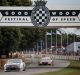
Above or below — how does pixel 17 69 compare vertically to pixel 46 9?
below

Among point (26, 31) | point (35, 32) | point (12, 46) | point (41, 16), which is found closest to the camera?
point (41, 16)

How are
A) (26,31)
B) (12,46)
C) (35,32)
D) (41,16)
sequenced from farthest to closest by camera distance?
(35,32)
(26,31)
(12,46)
(41,16)

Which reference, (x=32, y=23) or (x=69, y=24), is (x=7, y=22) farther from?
(x=69, y=24)

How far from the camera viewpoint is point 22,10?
128 feet

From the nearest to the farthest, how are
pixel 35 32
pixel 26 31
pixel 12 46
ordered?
1. pixel 12 46
2. pixel 26 31
3. pixel 35 32

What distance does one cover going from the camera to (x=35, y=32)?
8431 centimetres

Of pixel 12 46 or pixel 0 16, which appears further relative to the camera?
pixel 12 46

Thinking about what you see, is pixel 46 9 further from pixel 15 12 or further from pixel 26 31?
pixel 26 31

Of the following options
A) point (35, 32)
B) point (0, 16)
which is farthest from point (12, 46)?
point (35, 32)

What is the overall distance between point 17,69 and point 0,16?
15.7 feet

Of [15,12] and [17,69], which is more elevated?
[15,12]

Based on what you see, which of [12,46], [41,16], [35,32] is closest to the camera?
[41,16]

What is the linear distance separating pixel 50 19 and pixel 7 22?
3.71 meters

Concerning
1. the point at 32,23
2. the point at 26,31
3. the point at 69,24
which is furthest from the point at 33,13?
the point at 26,31
